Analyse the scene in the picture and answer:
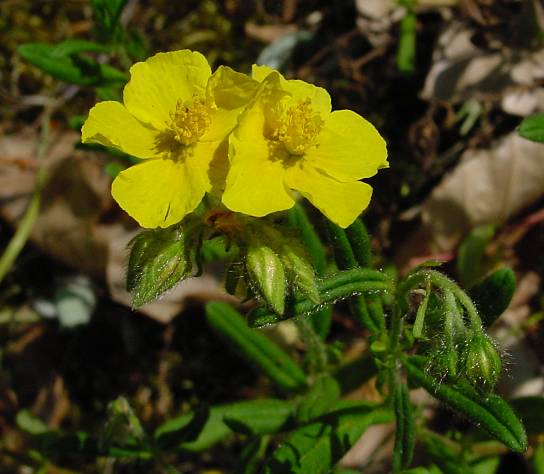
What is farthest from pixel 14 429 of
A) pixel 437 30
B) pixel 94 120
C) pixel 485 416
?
pixel 437 30

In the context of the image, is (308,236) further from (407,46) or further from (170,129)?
(407,46)

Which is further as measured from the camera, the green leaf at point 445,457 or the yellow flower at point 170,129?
the green leaf at point 445,457

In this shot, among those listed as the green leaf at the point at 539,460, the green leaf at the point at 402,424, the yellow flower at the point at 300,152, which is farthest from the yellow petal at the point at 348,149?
the green leaf at the point at 539,460

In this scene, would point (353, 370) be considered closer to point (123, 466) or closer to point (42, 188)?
point (123, 466)

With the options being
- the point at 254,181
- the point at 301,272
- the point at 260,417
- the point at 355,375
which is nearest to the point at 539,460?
the point at 355,375

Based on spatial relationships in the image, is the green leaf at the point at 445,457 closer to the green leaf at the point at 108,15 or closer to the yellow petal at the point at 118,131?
the yellow petal at the point at 118,131
